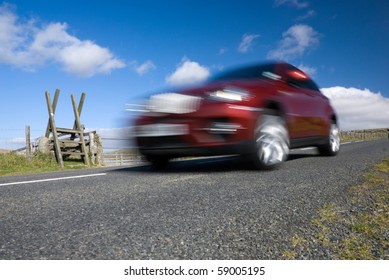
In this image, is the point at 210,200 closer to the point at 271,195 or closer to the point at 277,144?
the point at 271,195

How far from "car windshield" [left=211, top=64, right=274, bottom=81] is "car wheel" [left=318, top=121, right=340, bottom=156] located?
7.74 feet

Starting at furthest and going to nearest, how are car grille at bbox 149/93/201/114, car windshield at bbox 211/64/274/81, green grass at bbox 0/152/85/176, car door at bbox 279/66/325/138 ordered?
green grass at bbox 0/152/85/176
car door at bbox 279/66/325/138
car windshield at bbox 211/64/274/81
car grille at bbox 149/93/201/114

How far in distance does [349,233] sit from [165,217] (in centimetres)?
107

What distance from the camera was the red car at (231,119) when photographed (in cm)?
389

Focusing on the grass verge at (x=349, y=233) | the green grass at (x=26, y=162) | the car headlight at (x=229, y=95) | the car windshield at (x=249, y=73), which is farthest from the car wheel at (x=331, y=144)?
the green grass at (x=26, y=162)

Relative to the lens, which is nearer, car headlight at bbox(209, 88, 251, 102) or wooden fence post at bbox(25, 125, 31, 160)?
car headlight at bbox(209, 88, 251, 102)

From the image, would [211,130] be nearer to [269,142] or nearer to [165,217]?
[269,142]

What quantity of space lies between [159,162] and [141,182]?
1.55 m

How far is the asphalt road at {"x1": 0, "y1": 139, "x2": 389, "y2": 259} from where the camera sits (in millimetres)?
1455

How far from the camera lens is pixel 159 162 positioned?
5.16 m

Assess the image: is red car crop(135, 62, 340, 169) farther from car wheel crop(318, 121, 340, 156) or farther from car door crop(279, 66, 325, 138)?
car wheel crop(318, 121, 340, 156)

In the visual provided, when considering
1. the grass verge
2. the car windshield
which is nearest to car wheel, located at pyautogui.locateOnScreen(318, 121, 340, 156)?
the car windshield
